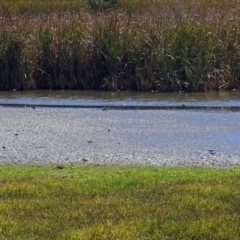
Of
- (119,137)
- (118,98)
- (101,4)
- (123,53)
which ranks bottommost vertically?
(119,137)

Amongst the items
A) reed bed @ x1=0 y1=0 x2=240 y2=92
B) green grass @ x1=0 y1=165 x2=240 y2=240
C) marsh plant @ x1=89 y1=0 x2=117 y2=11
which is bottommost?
green grass @ x1=0 y1=165 x2=240 y2=240

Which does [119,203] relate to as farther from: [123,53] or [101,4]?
[101,4]

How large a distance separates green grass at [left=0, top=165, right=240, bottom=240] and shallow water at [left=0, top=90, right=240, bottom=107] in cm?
664

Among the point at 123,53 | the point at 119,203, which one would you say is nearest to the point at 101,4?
the point at 123,53

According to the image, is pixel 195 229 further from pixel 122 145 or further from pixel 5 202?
pixel 122 145

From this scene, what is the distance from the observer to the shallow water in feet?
52.4

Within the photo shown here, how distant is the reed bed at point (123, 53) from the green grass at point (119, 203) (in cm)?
823

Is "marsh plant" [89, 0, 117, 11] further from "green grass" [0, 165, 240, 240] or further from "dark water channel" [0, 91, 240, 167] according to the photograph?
"green grass" [0, 165, 240, 240]

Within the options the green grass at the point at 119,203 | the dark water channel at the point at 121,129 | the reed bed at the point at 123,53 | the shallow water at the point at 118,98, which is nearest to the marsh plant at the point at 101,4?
the reed bed at the point at 123,53

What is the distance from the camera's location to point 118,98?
55.1 feet

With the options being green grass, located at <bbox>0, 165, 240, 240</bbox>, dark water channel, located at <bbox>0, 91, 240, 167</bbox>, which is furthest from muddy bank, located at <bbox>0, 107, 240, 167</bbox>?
Result: green grass, located at <bbox>0, 165, 240, 240</bbox>

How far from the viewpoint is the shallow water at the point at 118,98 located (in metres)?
16.0

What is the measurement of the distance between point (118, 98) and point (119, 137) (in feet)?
15.6

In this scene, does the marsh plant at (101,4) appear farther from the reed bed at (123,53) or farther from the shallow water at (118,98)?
the shallow water at (118,98)
